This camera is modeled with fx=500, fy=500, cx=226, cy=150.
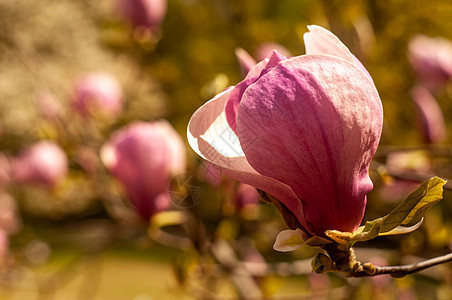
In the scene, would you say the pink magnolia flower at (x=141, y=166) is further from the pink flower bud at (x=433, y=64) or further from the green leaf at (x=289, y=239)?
the pink flower bud at (x=433, y=64)

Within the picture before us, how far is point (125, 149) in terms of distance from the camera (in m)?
0.75

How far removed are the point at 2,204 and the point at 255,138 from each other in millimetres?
1539

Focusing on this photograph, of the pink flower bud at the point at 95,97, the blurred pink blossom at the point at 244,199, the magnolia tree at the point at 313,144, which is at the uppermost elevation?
the magnolia tree at the point at 313,144

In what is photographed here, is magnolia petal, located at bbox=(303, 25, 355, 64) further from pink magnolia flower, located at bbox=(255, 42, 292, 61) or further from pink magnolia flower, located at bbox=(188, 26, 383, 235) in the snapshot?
pink magnolia flower, located at bbox=(255, 42, 292, 61)

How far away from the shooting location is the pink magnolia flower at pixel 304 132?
322mm

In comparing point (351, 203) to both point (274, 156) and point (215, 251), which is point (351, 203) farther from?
point (215, 251)

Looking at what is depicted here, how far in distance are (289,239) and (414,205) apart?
90 millimetres

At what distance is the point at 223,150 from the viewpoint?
349 millimetres

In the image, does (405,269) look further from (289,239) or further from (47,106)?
(47,106)

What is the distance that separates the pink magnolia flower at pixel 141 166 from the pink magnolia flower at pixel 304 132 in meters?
0.40

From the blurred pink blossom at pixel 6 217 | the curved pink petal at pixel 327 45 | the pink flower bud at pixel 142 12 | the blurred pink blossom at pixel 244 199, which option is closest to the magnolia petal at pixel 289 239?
the curved pink petal at pixel 327 45

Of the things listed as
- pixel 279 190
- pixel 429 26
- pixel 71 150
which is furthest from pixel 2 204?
pixel 429 26

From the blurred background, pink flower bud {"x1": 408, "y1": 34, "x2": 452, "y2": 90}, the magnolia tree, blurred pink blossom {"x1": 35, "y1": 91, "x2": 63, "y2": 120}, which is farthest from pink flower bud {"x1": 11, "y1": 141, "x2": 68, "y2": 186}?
the magnolia tree

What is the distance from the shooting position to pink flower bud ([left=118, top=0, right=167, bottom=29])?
1.05 metres
